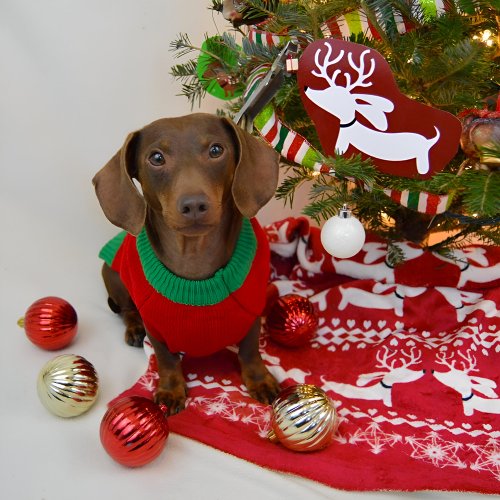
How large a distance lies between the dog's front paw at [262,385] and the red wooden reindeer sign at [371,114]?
616 mm

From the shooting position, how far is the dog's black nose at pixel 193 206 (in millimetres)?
1213

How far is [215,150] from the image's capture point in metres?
1.33

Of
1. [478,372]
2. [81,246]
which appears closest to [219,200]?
[478,372]

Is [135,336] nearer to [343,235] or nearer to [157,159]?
[157,159]

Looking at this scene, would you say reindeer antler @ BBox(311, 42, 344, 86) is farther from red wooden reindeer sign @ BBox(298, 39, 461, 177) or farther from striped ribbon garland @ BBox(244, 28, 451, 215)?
striped ribbon garland @ BBox(244, 28, 451, 215)

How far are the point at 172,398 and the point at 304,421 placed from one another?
383mm

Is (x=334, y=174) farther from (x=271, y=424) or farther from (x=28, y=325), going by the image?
(x=28, y=325)

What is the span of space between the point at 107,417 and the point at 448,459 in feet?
2.42

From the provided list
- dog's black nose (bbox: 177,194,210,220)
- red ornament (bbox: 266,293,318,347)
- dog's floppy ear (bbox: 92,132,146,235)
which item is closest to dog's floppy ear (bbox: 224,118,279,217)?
dog's black nose (bbox: 177,194,210,220)

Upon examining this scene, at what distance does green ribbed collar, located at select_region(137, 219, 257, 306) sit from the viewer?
140 cm

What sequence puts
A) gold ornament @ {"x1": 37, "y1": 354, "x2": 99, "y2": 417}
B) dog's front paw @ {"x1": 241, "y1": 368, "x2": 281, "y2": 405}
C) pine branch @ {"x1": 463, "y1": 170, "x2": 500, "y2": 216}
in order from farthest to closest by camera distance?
dog's front paw @ {"x1": 241, "y1": 368, "x2": 281, "y2": 405} < gold ornament @ {"x1": 37, "y1": 354, "x2": 99, "y2": 417} < pine branch @ {"x1": 463, "y1": 170, "x2": 500, "y2": 216}

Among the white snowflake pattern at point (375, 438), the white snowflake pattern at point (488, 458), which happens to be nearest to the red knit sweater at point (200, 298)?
the white snowflake pattern at point (375, 438)

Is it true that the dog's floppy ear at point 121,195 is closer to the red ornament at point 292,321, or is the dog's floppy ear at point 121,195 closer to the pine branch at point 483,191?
the red ornament at point 292,321

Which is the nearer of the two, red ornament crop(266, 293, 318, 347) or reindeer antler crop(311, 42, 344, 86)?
reindeer antler crop(311, 42, 344, 86)
